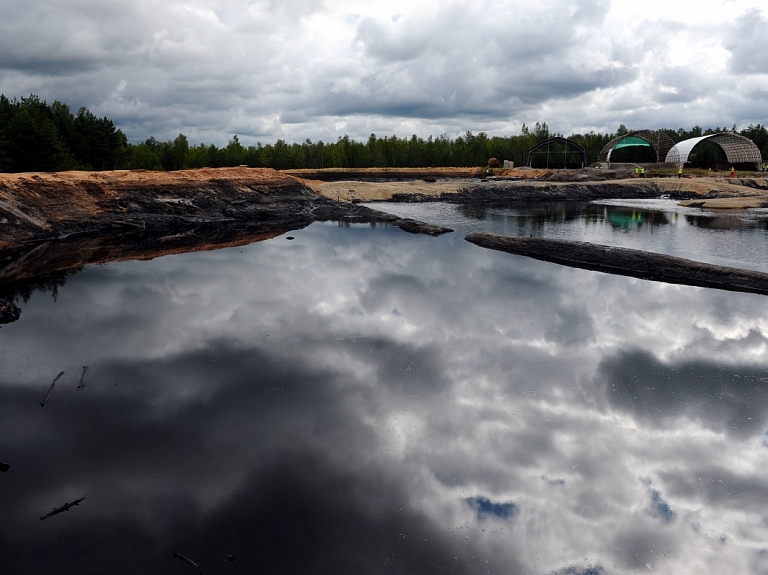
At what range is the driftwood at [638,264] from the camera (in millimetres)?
22594

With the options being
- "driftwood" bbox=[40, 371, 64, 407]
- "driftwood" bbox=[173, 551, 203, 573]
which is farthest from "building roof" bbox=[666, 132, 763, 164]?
"driftwood" bbox=[173, 551, 203, 573]

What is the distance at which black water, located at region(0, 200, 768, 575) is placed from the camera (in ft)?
26.4

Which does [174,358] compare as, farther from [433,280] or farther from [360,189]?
[360,189]

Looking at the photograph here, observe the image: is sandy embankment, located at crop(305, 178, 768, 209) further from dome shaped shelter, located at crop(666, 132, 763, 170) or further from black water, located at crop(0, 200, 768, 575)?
black water, located at crop(0, 200, 768, 575)

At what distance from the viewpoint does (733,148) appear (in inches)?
3219

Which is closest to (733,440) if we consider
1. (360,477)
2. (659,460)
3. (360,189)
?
(659,460)

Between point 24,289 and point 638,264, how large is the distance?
27321 millimetres

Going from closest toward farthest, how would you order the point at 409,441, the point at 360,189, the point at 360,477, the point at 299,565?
1. the point at 299,565
2. the point at 360,477
3. the point at 409,441
4. the point at 360,189

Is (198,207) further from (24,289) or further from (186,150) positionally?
(186,150)

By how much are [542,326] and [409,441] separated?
28.7 feet

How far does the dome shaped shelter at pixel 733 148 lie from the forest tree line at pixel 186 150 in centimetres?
318

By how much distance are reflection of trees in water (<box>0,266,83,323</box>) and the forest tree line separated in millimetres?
29221

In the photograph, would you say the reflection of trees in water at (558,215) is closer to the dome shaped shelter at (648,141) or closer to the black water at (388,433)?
the black water at (388,433)

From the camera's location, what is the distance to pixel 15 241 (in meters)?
34.3
